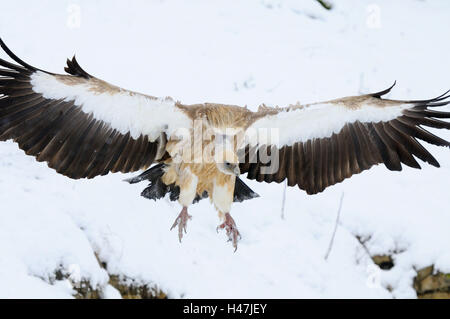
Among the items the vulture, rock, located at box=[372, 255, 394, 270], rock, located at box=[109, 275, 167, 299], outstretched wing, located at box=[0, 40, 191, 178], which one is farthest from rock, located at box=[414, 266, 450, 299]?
outstretched wing, located at box=[0, 40, 191, 178]

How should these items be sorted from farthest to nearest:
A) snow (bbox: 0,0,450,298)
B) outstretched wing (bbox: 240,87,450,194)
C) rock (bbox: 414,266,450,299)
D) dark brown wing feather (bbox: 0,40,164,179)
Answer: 1. rock (bbox: 414,266,450,299)
2. snow (bbox: 0,0,450,298)
3. outstretched wing (bbox: 240,87,450,194)
4. dark brown wing feather (bbox: 0,40,164,179)

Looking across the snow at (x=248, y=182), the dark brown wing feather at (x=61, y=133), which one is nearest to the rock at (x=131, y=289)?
the snow at (x=248, y=182)

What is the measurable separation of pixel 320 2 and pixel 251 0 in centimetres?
114

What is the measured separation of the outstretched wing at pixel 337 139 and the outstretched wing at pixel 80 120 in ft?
2.89

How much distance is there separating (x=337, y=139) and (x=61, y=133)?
239 centimetres

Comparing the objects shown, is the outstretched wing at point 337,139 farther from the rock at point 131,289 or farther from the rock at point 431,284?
the rock at point 431,284

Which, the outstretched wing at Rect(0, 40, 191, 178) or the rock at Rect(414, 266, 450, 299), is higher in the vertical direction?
the outstretched wing at Rect(0, 40, 191, 178)

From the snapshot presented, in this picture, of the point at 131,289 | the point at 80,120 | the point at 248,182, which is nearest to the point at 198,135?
the point at 80,120

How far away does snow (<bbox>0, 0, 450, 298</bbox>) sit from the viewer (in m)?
7.04

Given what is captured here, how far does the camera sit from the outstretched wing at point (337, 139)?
6043mm

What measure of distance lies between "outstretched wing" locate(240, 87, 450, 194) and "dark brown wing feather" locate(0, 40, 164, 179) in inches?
43.3

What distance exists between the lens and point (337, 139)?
6.32 meters

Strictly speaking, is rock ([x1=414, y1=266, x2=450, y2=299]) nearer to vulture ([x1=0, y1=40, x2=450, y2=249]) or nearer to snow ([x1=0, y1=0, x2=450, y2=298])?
snow ([x1=0, y1=0, x2=450, y2=298])

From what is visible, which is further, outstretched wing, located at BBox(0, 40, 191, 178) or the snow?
the snow
